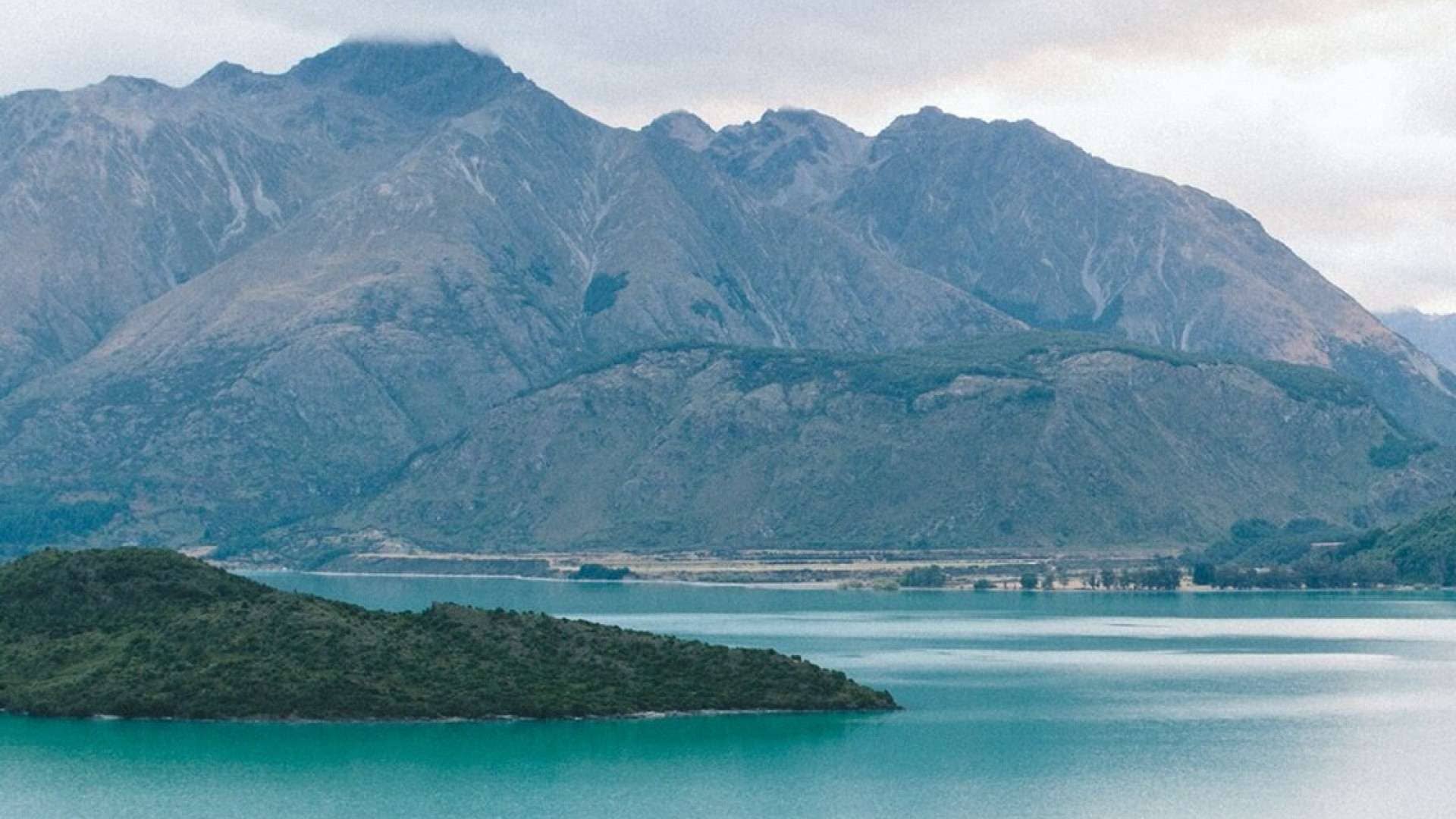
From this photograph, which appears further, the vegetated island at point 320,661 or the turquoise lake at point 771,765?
the vegetated island at point 320,661

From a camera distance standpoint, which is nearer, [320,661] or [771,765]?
[771,765]

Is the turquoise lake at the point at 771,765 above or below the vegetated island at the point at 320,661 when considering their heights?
below

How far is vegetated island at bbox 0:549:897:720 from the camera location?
168m

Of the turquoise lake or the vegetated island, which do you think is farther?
the vegetated island

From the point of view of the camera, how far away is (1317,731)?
168 metres

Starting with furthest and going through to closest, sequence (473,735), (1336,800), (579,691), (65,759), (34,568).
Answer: (34,568), (579,691), (473,735), (65,759), (1336,800)

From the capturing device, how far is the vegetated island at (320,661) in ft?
552

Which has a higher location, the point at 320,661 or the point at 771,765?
the point at 320,661

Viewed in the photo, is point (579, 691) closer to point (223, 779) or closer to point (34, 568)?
point (223, 779)

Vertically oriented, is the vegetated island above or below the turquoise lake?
above

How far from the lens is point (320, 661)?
171500 mm

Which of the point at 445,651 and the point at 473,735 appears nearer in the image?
the point at 473,735

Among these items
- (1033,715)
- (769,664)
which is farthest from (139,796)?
(1033,715)

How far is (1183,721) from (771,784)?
149 ft
